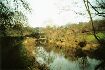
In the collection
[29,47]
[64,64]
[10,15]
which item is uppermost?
[10,15]

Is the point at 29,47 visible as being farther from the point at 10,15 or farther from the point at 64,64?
the point at 10,15

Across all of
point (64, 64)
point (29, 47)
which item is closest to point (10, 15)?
point (64, 64)

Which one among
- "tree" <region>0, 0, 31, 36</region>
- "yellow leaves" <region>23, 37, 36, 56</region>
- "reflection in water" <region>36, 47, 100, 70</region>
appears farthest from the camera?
"yellow leaves" <region>23, 37, 36, 56</region>

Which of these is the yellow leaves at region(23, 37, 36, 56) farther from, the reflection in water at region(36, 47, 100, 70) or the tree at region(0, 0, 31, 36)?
the tree at region(0, 0, 31, 36)

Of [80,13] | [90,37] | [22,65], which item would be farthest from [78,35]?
[80,13]

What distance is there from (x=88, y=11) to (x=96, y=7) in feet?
1.56

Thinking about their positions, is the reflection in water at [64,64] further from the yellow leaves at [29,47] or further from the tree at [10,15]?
the tree at [10,15]

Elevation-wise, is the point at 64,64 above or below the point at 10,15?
below

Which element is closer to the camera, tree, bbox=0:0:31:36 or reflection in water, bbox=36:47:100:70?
tree, bbox=0:0:31:36

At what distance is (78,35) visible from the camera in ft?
139

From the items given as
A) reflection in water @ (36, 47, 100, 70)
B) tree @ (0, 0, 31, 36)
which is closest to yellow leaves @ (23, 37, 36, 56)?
reflection in water @ (36, 47, 100, 70)

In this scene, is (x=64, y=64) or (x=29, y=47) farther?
(x=29, y=47)

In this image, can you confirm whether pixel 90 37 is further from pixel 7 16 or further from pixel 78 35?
pixel 7 16

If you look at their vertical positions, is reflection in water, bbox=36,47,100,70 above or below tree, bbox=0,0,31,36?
below
